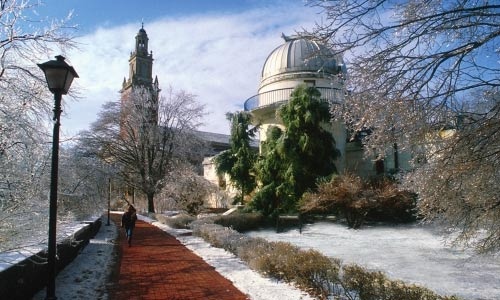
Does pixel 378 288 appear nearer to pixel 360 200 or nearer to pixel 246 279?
pixel 246 279

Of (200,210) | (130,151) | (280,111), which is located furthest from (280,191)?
(130,151)

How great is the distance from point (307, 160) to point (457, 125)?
65.1ft

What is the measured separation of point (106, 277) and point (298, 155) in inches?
688

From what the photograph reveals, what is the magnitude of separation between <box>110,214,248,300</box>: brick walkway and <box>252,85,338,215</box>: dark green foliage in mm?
10839

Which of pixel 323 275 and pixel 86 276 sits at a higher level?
pixel 323 275

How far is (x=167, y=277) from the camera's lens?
10.5 m

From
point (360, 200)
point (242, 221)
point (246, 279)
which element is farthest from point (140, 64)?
point (246, 279)

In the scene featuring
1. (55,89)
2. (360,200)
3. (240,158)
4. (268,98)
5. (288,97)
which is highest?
(268,98)

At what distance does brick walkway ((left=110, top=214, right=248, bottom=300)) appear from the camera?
8.71 metres

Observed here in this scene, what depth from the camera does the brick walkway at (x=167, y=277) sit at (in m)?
8.71

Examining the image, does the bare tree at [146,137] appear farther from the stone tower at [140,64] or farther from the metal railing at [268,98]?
the stone tower at [140,64]

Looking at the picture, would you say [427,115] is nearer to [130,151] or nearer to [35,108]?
[35,108]

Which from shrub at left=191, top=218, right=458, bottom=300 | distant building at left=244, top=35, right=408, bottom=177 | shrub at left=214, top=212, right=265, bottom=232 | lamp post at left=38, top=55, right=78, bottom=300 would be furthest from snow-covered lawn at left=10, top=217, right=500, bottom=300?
distant building at left=244, top=35, right=408, bottom=177

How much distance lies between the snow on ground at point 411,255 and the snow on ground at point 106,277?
342 cm
